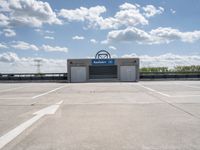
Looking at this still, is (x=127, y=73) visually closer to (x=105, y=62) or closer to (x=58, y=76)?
(x=105, y=62)

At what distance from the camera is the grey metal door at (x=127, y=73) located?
116 ft

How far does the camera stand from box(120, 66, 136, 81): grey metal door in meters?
35.4

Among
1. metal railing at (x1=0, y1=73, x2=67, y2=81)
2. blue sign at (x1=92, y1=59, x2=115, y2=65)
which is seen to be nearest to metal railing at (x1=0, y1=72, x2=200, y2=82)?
metal railing at (x1=0, y1=73, x2=67, y2=81)

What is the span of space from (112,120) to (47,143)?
2.44 meters

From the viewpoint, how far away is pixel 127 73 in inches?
Result: 1401

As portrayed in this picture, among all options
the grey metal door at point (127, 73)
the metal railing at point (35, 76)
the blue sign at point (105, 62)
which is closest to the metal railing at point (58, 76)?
the metal railing at point (35, 76)

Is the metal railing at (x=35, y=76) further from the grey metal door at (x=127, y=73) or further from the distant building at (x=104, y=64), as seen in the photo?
the grey metal door at (x=127, y=73)

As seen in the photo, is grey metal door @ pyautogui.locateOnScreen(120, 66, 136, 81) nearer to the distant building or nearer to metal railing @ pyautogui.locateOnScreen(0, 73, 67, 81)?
the distant building

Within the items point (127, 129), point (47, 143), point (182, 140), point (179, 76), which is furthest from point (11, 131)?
point (179, 76)

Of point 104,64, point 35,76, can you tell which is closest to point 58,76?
point 35,76

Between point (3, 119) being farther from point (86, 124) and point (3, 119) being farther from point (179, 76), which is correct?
point (179, 76)

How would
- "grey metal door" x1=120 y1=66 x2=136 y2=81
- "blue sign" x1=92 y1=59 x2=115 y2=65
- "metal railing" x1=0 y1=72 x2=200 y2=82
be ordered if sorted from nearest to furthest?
"grey metal door" x1=120 y1=66 x2=136 y2=81
"blue sign" x1=92 y1=59 x2=115 y2=65
"metal railing" x1=0 y1=72 x2=200 y2=82

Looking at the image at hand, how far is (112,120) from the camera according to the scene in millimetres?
6406

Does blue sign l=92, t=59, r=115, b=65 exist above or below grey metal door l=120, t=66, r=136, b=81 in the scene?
above
